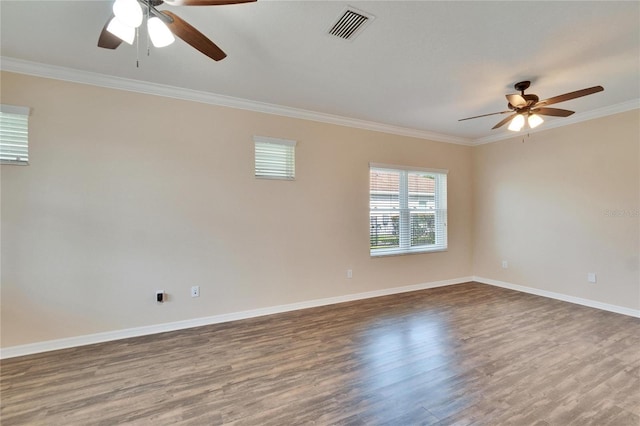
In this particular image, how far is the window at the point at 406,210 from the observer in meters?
4.58

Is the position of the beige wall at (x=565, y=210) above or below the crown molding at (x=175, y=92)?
below

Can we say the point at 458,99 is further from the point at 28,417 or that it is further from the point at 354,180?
→ the point at 28,417

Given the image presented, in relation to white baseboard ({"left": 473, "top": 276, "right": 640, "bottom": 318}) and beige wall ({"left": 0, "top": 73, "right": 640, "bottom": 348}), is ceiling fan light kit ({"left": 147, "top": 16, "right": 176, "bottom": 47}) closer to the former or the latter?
beige wall ({"left": 0, "top": 73, "right": 640, "bottom": 348})

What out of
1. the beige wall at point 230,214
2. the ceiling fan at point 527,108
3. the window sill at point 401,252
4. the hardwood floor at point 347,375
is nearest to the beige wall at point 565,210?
the beige wall at point 230,214

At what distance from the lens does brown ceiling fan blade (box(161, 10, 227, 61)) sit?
5.42 ft

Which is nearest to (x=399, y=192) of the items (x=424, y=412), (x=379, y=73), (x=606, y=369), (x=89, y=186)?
(x=379, y=73)

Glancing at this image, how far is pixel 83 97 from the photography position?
288cm

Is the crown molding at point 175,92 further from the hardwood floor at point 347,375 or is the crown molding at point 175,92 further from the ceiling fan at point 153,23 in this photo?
the hardwood floor at point 347,375

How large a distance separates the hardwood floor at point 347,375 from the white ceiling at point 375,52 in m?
2.74

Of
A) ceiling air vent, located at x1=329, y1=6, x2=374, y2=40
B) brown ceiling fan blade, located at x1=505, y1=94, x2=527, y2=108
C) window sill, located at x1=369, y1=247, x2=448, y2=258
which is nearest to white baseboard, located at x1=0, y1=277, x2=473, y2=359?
window sill, located at x1=369, y1=247, x2=448, y2=258

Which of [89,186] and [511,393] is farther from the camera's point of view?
[89,186]

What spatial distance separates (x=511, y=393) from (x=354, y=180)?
3.05 metres

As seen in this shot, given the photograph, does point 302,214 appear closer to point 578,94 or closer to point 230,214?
point 230,214

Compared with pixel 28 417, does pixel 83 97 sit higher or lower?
higher
